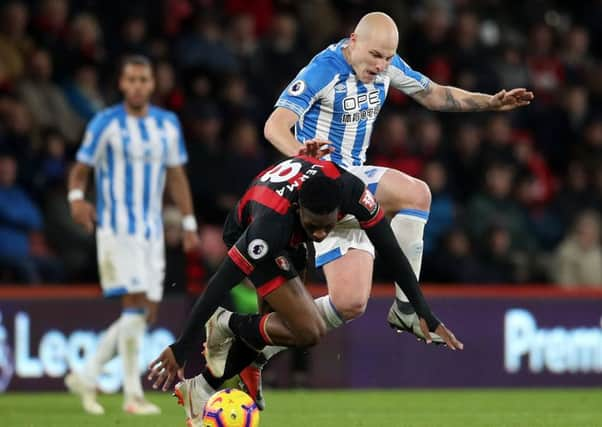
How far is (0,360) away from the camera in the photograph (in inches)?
476

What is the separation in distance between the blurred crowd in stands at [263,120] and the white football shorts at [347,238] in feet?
14.1

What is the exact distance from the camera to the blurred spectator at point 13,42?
1367 centimetres

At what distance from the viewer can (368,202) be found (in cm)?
784

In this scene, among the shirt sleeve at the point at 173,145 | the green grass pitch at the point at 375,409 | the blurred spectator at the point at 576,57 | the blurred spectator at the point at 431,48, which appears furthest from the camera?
the blurred spectator at the point at 576,57

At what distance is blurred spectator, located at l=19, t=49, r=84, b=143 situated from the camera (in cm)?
1358

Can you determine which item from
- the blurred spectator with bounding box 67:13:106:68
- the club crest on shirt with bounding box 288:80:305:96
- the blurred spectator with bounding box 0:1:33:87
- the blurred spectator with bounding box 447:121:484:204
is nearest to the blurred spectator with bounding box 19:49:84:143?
the blurred spectator with bounding box 0:1:33:87

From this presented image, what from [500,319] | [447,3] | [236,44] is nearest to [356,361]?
[500,319]

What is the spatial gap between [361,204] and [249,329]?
1.03 metres

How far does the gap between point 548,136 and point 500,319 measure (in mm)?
3942

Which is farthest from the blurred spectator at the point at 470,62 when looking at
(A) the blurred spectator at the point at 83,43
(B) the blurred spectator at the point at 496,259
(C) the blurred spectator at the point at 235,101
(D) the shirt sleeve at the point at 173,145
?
(D) the shirt sleeve at the point at 173,145

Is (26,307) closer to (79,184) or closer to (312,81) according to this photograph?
(79,184)

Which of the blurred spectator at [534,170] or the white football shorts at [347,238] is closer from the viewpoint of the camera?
the white football shorts at [347,238]

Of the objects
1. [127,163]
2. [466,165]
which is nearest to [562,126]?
[466,165]

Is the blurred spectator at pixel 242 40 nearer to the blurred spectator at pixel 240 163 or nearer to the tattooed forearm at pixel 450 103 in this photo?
the blurred spectator at pixel 240 163
